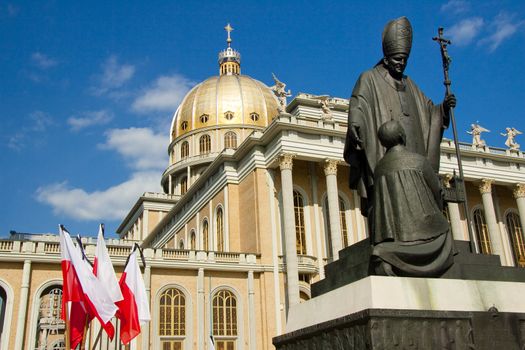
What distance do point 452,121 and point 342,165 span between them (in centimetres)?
3020

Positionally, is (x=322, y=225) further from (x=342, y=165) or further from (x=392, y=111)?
(x=392, y=111)

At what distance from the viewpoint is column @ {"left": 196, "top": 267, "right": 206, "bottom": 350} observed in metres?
32.8

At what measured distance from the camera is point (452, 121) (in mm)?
8156

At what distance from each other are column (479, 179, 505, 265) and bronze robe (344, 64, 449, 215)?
35.0 meters

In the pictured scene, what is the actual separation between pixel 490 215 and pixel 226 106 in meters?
28.2

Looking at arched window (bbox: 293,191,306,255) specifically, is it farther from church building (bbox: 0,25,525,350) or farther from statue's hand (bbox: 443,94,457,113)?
statue's hand (bbox: 443,94,457,113)

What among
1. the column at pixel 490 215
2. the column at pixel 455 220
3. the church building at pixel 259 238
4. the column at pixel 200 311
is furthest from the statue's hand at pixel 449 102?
the column at pixel 490 215

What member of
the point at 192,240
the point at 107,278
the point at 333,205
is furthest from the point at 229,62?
the point at 107,278

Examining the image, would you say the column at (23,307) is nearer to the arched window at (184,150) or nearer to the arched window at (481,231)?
the arched window at (184,150)

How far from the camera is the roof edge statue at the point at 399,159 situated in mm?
5906

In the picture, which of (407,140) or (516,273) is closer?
(516,273)

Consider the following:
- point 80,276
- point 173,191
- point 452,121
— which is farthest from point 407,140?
point 173,191

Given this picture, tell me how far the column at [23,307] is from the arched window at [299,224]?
586 inches

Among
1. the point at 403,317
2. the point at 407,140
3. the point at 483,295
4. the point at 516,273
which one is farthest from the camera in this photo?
the point at 407,140
